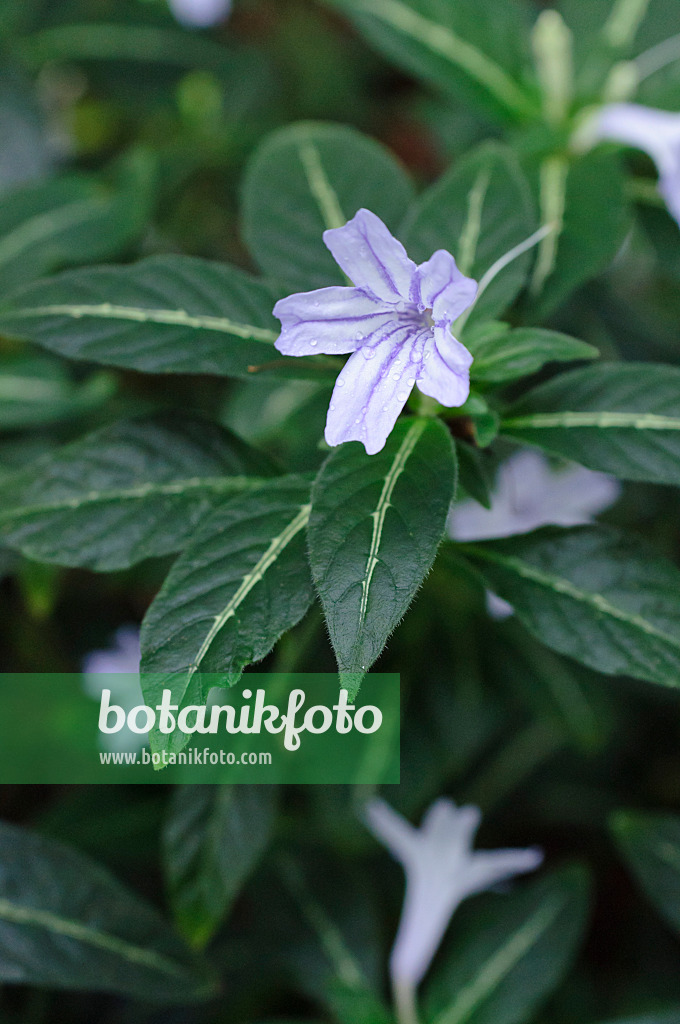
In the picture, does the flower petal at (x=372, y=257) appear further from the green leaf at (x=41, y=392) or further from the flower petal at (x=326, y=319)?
the green leaf at (x=41, y=392)

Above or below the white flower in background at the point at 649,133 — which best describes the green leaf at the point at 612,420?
below

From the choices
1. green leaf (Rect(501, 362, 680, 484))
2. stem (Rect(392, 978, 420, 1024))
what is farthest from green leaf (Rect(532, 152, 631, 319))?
stem (Rect(392, 978, 420, 1024))

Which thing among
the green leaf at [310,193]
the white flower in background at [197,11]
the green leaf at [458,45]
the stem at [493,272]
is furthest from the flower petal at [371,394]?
the white flower in background at [197,11]

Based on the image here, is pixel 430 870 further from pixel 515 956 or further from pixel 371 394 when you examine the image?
pixel 371 394

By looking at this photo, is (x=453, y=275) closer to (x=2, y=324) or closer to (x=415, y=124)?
(x=2, y=324)

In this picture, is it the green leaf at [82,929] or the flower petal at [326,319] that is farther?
the green leaf at [82,929]

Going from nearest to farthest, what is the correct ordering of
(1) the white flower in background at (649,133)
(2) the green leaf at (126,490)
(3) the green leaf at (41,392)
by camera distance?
(2) the green leaf at (126,490) < (1) the white flower in background at (649,133) < (3) the green leaf at (41,392)

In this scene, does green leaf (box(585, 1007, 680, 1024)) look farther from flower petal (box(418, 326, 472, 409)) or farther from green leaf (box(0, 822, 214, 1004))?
flower petal (box(418, 326, 472, 409))

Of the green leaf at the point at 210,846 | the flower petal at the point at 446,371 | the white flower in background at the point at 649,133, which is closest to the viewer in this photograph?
the flower petal at the point at 446,371
